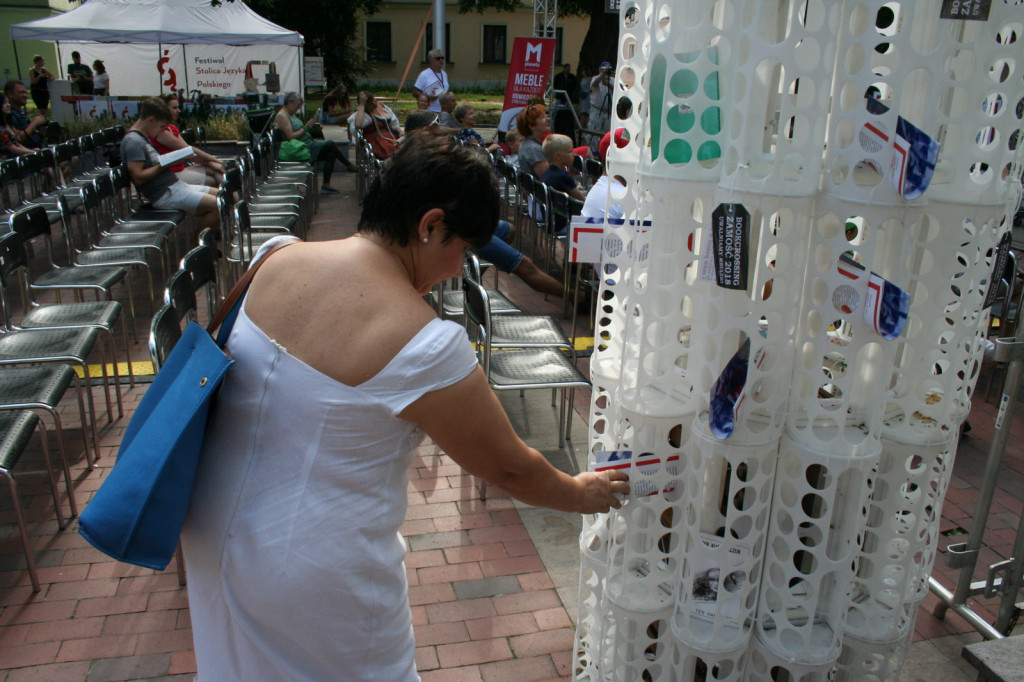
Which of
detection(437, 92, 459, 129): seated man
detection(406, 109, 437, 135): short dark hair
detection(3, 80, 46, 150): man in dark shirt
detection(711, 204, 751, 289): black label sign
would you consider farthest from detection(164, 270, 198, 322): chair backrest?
detection(3, 80, 46, 150): man in dark shirt

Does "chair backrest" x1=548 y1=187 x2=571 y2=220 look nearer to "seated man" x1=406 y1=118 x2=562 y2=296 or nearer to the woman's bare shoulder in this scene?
"seated man" x1=406 y1=118 x2=562 y2=296

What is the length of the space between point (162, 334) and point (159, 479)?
1.98m

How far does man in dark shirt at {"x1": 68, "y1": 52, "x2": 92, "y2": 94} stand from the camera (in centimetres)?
1625

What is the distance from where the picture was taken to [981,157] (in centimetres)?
187

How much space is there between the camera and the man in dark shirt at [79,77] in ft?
53.3

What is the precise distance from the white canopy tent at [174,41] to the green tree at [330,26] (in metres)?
9.09

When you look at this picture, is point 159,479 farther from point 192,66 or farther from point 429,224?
point 192,66

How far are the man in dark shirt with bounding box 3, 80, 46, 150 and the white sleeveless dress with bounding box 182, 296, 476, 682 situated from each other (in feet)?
41.3

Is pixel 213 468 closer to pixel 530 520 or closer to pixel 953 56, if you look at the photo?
pixel 953 56

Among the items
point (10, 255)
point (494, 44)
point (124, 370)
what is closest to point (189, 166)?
point (124, 370)

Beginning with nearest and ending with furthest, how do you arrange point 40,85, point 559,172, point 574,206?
point 574,206
point 559,172
point 40,85

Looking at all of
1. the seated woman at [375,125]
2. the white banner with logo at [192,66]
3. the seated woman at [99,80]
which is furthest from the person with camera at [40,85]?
the seated woman at [375,125]

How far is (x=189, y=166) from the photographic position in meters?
8.59

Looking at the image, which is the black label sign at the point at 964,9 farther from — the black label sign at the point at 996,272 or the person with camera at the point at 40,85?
the person with camera at the point at 40,85
